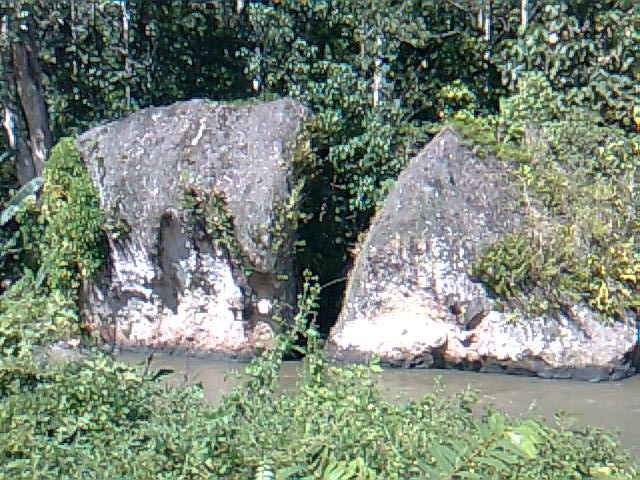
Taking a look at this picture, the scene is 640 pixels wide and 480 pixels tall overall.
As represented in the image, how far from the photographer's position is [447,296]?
393 inches

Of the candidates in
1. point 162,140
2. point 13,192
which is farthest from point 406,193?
point 13,192

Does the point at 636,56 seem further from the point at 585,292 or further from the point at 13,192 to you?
the point at 13,192

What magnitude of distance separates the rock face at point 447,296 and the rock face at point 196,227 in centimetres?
110

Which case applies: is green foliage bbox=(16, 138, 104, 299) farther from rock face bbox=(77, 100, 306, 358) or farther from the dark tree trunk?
the dark tree trunk

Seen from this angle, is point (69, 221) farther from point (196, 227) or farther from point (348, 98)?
point (348, 98)

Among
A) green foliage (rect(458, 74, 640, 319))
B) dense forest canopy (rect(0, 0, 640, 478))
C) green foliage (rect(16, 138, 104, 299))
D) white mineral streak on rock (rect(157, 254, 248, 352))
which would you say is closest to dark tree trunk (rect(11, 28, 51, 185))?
dense forest canopy (rect(0, 0, 640, 478))

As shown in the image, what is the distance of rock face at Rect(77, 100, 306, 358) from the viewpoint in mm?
10672

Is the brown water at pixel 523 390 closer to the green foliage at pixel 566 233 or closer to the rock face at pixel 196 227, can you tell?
the rock face at pixel 196 227

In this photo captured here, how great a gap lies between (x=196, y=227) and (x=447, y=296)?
290 centimetres

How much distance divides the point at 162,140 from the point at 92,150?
84 cm

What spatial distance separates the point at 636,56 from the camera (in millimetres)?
11797

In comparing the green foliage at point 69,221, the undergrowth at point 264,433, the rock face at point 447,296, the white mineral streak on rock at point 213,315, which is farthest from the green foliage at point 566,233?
the undergrowth at point 264,433

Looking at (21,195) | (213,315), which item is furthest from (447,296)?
(21,195)

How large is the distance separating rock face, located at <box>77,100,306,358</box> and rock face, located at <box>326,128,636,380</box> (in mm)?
1098
